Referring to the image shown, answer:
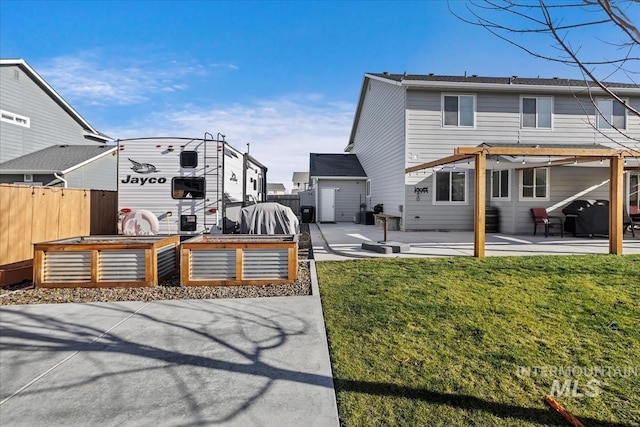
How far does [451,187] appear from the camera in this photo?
42.7 feet

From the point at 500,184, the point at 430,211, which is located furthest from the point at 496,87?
the point at 430,211

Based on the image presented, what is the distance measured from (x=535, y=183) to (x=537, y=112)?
333 cm

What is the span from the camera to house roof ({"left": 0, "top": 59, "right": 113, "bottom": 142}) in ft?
50.1

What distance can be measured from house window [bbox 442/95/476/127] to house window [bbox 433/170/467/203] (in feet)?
6.45

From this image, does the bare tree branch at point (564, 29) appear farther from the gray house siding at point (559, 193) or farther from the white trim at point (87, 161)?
the white trim at point (87, 161)

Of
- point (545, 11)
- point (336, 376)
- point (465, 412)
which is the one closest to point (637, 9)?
point (545, 11)

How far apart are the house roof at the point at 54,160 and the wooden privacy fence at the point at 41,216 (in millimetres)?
7632

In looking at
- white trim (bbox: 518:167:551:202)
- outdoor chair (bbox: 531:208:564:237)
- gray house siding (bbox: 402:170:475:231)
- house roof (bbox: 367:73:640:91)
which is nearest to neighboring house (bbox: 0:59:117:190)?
house roof (bbox: 367:73:640:91)

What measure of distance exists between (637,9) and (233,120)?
57.5ft

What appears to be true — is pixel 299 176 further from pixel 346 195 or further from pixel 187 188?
pixel 187 188

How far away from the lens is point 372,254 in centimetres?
791

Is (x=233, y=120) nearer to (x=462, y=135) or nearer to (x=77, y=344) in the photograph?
(x=462, y=135)

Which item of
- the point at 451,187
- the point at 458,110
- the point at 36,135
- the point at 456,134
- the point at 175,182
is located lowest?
the point at 175,182

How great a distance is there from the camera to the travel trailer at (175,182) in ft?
27.9
